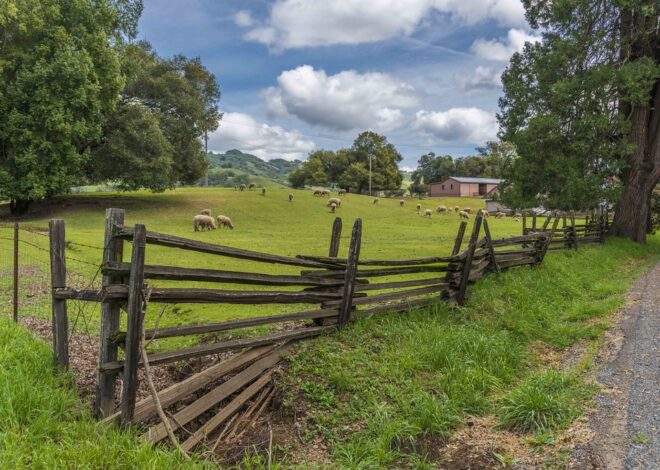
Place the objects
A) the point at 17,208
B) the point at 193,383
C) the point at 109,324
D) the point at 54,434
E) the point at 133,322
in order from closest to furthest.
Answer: the point at 54,434 < the point at 133,322 < the point at 109,324 < the point at 193,383 < the point at 17,208

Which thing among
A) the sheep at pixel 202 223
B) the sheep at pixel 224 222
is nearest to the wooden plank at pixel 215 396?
the sheep at pixel 202 223

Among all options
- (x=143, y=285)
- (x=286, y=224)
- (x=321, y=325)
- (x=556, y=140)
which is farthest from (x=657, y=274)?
(x=286, y=224)

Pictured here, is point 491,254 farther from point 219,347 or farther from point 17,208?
point 17,208

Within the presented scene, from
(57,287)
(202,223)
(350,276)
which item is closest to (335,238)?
A: (350,276)

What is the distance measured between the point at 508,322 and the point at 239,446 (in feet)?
16.9

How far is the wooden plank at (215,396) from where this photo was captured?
146 inches

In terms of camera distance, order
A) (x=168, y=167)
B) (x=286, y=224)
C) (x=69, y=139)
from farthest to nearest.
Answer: (x=168, y=167) < (x=286, y=224) < (x=69, y=139)

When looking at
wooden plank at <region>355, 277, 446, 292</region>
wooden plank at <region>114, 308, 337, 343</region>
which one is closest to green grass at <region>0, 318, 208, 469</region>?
wooden plank at <region>114, 308, 337, 343</region>

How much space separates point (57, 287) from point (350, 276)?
142 inches

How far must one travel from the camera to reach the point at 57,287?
405cm

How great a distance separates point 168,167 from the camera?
101 ft

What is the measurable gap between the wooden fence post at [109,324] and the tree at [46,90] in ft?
79.5

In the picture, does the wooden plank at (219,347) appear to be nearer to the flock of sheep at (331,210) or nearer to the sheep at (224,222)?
the flock of sheep at (331,210)

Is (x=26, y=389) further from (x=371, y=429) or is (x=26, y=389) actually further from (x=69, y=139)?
(x=69, y=139)
